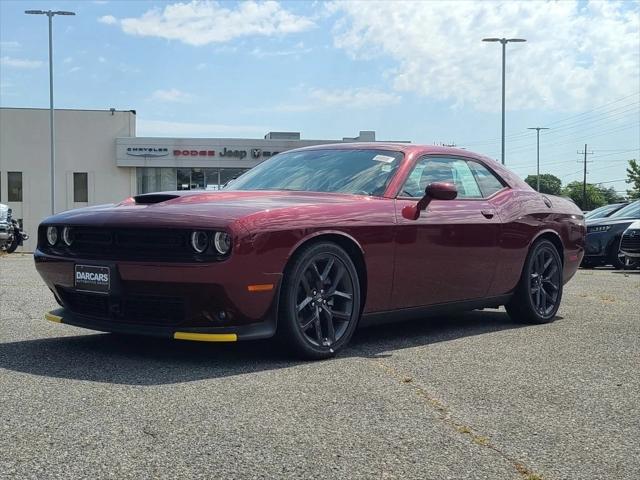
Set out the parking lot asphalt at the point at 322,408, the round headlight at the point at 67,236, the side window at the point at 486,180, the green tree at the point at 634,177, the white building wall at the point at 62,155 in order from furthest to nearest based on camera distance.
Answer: the green tree at the point at 634,177, the white building wall at the point at 62,155, the side window at the point at 486,180, the round headlight at the point at 67,236, the parking lot asphalt at the point at 322,408

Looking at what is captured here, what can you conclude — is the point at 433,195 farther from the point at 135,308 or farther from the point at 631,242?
the point at 631,242

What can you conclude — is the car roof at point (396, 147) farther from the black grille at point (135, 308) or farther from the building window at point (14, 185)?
the building window at point (14, 185)

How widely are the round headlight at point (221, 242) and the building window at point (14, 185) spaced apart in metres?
37.6

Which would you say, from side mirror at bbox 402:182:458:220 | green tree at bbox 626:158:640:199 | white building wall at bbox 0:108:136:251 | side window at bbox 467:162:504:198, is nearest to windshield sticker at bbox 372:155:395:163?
side mirror at bbox 402:182:458:220

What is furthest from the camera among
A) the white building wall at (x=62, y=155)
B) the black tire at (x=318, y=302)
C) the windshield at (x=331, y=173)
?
the white building wall at (x=62, y=155)

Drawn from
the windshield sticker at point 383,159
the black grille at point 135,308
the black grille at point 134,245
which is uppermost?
the windshield sticker at point 383,159

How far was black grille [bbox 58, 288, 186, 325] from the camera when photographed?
4426mm

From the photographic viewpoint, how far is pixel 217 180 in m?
39.9

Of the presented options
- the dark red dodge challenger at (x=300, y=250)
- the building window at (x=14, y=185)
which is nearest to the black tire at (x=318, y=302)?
the dark red dodge challenger at (x=300, y=250)

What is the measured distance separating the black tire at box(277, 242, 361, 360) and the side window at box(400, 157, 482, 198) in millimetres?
897

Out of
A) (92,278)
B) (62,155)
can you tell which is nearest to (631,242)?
(92,278)

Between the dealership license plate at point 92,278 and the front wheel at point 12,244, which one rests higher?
the dealership license plate at point 92,278

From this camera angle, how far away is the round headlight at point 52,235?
16.1ft

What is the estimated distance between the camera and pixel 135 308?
14.9 feet
